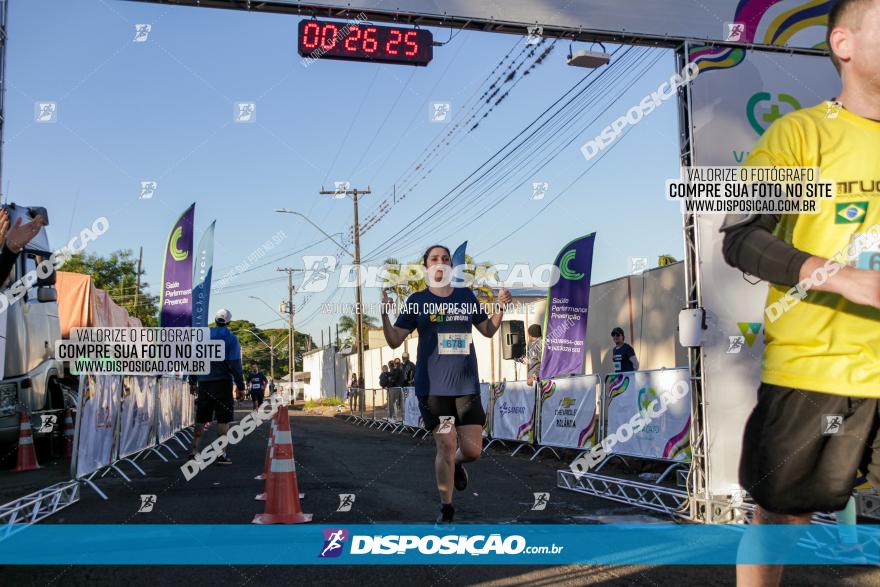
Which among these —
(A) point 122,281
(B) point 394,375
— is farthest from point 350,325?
(B) point 394,375

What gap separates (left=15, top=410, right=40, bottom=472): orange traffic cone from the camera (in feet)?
39.5

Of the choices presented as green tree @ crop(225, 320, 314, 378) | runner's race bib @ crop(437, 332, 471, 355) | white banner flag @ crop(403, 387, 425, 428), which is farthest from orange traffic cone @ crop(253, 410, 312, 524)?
green tree @ crop(225, 320, 314, 378)

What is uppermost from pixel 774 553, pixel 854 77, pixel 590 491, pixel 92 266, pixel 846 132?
pixel 92 266

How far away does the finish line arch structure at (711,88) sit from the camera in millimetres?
7012

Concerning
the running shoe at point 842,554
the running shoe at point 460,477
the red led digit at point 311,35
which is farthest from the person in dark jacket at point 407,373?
the running shoe at point 842,554

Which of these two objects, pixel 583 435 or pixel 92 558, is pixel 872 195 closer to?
pixel 92 558

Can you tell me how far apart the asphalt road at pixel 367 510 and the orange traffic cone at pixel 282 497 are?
0.21 meters

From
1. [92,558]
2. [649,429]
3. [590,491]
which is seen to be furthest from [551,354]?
[92,558]

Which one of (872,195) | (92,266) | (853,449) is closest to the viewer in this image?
(853,449)

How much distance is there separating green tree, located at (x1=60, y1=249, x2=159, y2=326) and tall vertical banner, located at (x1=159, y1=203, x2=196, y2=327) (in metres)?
42.6

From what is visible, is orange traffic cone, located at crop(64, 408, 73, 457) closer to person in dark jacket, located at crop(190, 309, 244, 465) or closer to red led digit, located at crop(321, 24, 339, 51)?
person in dark jacket, located at crop(190, 309, 244, 465)

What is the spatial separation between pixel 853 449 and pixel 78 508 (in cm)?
723

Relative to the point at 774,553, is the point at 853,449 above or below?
above

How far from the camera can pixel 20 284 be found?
1124 centimetres
